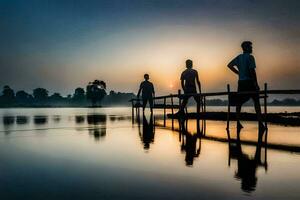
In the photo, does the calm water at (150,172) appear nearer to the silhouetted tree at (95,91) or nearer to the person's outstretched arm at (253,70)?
the person's outstretched arm at (253,70)

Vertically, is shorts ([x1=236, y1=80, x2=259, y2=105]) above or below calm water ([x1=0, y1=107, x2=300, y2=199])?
above

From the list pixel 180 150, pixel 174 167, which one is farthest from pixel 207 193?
pixel 180 150

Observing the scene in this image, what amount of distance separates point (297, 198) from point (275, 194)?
25cm

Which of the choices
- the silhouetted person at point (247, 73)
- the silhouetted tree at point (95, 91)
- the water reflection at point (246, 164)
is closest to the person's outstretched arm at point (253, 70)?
the silhouetted person at point (247, 73)

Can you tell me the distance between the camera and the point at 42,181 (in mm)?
4988

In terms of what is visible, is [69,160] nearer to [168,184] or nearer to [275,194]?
[168,184]

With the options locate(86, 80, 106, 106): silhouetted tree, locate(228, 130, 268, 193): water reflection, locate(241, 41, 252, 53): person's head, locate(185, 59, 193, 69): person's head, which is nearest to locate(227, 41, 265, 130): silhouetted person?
locate(241, 41, 252, 53): person's head

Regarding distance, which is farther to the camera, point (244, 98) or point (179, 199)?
point (244, 98)

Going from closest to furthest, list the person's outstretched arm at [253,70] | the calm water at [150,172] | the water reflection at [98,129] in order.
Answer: the calm water at [150,172]
the water reflection at [98,129]
the person's outstretched arm at [253,70]

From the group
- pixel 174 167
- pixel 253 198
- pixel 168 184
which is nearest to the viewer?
pixel 253 198

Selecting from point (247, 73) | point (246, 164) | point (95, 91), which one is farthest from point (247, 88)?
point (95, 91)

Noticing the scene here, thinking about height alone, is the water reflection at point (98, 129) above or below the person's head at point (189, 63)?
below

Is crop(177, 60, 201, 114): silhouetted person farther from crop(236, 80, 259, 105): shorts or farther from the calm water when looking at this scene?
the calm water

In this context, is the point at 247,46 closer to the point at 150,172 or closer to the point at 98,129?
the point at 98,129
